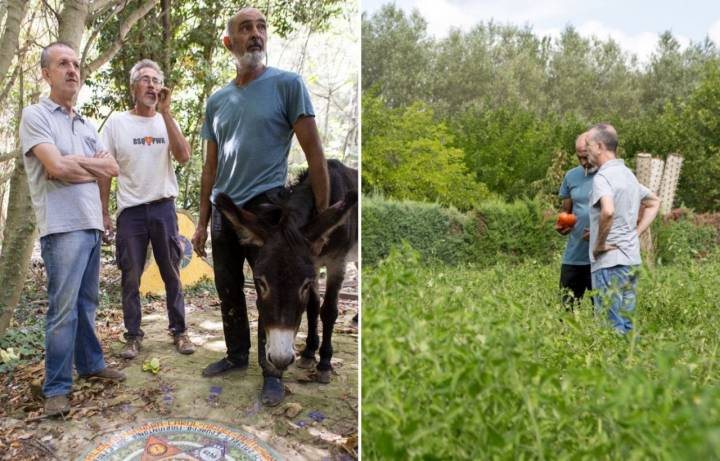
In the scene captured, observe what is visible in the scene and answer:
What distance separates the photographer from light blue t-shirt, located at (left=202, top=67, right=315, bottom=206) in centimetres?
179

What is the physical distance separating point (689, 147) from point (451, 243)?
8.75m

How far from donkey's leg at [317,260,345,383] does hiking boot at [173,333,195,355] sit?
405 mm

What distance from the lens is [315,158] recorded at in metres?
1.82

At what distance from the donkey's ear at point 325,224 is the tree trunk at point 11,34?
3.24 feet

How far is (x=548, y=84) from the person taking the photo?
23.0m

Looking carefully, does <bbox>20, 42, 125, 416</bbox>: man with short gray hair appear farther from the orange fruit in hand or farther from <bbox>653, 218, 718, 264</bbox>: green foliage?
<bbox>653, 218, 718, 264</bbox>: green foliage

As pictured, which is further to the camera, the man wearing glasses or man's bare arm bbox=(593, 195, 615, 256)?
man's bare arm bbox=(593, 195, 615, 256)

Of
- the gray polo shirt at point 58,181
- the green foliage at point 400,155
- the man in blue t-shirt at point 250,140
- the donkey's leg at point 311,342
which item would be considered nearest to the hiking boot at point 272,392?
the man in blue t-shirt at point 250,140

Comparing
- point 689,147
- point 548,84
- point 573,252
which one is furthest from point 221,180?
point 548,84

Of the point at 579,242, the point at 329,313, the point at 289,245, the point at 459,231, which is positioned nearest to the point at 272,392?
the point at 329,313

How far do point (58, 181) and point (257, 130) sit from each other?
57 cm

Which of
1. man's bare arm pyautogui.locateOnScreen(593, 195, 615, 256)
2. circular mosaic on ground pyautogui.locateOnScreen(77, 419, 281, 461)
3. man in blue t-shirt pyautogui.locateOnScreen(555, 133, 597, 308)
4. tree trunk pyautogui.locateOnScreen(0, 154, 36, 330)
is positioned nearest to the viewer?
circular mosaic on ground pyautogui.locateOnScreen(77, 419, 281, 461)

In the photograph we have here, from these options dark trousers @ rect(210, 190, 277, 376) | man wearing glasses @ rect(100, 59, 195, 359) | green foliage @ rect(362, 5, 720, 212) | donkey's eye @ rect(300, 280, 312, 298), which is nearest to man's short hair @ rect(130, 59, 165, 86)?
man wearing glasses @ rect(100, 59, 195, 359)

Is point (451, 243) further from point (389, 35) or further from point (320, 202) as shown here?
point (389, 35)
